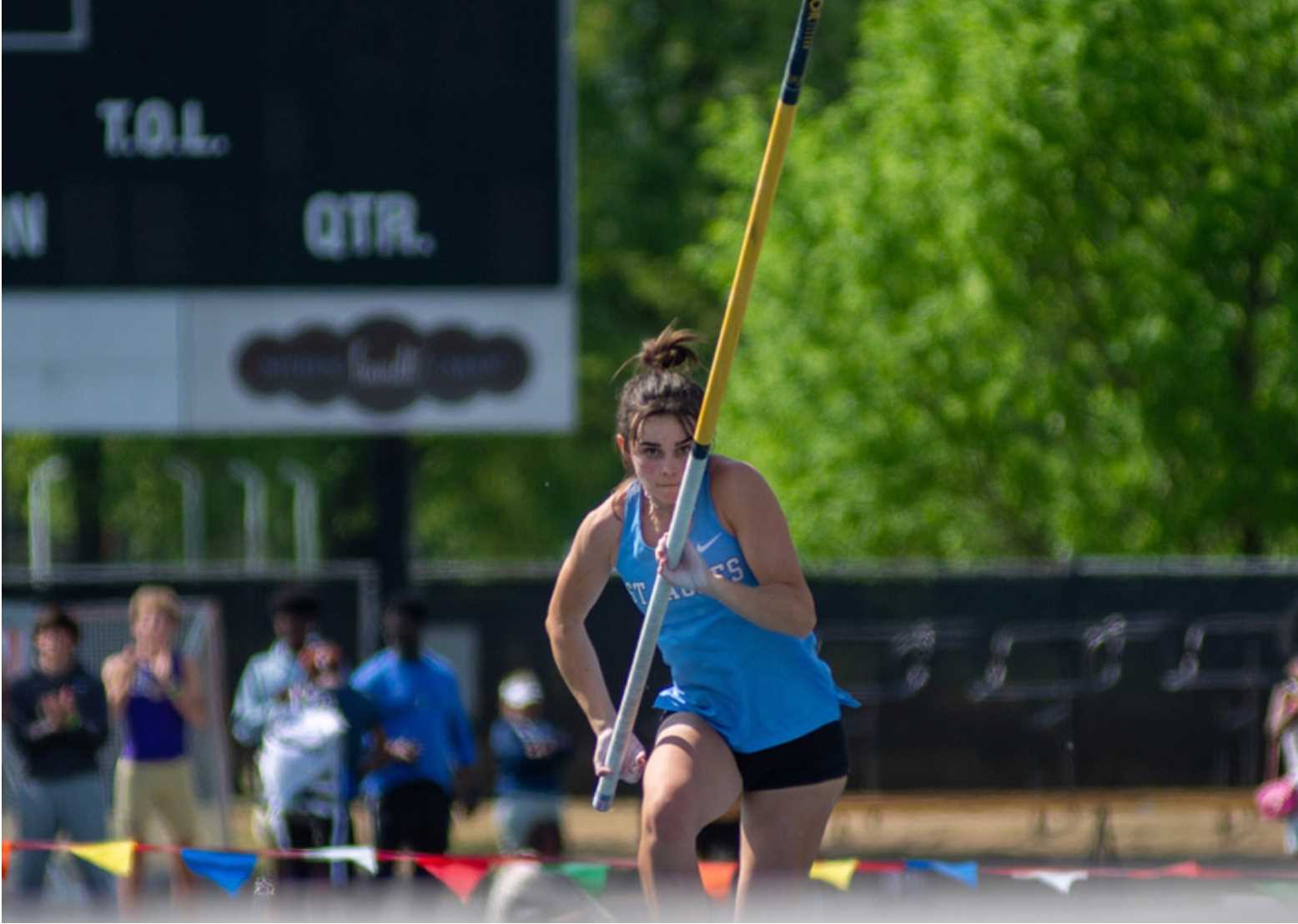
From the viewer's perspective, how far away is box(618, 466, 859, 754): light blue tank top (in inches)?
211

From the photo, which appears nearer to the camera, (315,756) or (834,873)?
(834,873)

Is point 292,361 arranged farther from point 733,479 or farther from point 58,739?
point 733,479

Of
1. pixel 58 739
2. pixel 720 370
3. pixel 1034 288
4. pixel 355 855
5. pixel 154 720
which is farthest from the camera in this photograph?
pixel 1034 288

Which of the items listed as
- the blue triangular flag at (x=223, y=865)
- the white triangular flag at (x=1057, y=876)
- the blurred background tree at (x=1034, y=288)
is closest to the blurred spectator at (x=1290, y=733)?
the white triangular flag at (x=1057, y=876)

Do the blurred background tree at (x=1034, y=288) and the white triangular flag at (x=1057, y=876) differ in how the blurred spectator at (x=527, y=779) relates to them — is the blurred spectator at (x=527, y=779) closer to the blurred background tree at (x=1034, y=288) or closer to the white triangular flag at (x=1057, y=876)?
the white triangular flag at (x=1057, y=876)

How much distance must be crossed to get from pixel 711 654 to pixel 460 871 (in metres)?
3.58

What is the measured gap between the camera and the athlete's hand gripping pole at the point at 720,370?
513 centimetres

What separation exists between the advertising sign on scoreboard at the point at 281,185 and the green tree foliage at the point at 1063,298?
19.6 feet

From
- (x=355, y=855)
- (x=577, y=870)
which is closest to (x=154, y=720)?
(x=355, y=855)

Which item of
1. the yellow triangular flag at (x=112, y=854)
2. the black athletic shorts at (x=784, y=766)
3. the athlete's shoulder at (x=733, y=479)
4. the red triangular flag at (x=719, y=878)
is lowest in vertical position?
the yellow triangular flag at (x=112, y=854)

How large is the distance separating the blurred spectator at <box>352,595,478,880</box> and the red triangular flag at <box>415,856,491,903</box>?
64.6 inches

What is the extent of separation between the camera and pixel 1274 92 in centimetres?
1973

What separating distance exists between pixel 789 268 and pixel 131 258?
8949mm

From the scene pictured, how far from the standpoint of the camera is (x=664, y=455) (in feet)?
17.5
